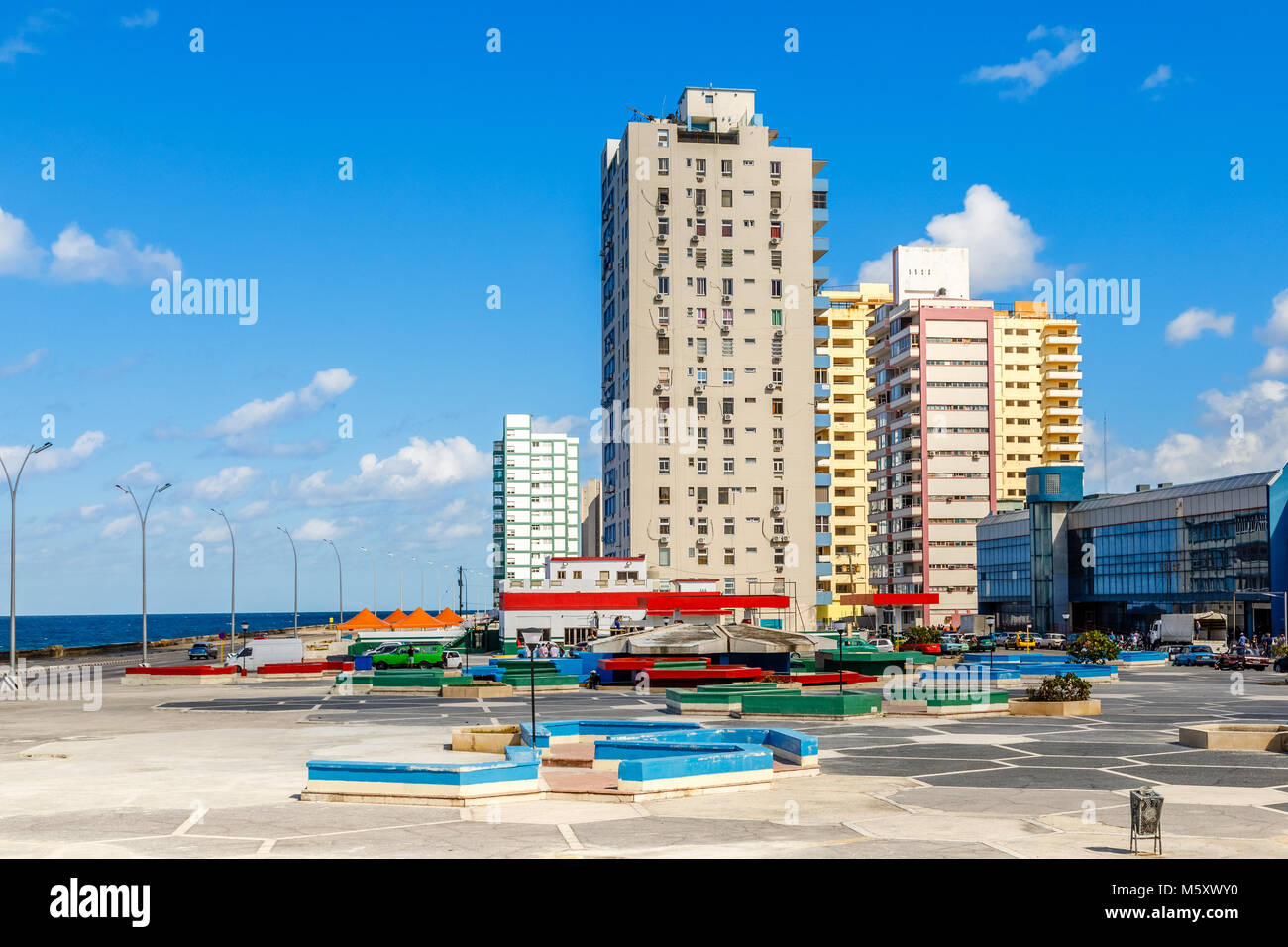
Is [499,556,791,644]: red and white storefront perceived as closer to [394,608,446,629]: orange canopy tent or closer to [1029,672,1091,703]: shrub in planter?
[394,608,446,629]: orange canopy tent

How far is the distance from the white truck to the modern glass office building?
357 cm

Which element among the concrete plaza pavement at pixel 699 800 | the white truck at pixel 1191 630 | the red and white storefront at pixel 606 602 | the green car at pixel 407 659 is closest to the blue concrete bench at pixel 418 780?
the concrete plaza pavement at pixel 699 800

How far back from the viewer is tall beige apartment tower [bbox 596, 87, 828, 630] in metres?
98.9

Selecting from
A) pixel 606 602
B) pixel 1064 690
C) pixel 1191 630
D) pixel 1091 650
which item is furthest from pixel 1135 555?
pixel 1064 690

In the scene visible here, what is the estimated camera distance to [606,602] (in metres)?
85.8

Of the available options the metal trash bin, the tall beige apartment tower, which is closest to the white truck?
the tall beige apartment tower

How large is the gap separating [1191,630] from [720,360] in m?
40.8

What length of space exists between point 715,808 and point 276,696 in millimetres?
34317

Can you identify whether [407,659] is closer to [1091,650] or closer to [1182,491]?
[1091,650]

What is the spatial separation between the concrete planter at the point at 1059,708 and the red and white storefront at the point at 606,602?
134 ft
